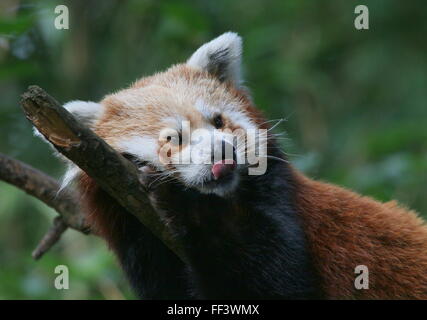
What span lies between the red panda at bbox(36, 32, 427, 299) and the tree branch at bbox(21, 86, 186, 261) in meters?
0.20

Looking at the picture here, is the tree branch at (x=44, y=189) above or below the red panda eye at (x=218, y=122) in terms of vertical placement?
below

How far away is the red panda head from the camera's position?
3.92m

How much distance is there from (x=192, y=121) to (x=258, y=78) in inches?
150

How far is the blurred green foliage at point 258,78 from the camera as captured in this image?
6.23m

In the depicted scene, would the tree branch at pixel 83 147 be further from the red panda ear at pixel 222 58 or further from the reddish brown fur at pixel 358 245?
the red panda ear at pixel 222 58

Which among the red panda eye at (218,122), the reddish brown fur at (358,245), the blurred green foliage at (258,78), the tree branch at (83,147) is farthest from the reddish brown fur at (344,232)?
the tree branch at (83,147)

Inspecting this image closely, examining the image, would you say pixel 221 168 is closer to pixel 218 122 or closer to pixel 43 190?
pixel 218 122

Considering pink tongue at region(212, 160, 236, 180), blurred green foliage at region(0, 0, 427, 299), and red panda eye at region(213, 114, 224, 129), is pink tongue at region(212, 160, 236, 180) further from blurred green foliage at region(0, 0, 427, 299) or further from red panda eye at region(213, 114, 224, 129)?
blurred green foliage at region(0, 0, 427, 299)

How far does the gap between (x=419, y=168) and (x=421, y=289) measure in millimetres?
1938

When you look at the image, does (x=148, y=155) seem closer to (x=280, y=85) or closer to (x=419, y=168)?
(x=419, y=168)

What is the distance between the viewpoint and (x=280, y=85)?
8812 millimetres

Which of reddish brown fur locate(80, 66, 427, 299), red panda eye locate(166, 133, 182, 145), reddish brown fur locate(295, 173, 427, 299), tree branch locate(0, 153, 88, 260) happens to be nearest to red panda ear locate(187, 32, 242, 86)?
reddish brown fur locate(80, 66, 427, 299)

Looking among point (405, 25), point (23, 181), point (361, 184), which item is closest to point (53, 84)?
point (23, 181)

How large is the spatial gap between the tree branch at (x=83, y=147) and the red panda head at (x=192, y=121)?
1.56ft
